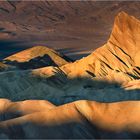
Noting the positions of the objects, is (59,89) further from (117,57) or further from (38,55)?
(38,55)

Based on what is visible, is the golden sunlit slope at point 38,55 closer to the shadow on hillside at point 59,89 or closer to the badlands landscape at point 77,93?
the badlands landscape at point 77,93

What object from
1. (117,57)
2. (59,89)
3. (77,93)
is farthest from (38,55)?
(77,93)

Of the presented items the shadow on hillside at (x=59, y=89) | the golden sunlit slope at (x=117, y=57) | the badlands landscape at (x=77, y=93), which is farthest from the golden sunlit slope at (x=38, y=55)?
the shadow on hillside at (x=59, y=89)

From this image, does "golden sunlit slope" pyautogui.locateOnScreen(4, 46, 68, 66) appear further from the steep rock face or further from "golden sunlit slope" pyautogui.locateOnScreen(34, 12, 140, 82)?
"golden sunlit slope" pyautogui.locateOnScreen(34, 12, 140, 82)

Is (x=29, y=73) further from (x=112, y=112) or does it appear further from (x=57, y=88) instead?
(x=112, y=112)

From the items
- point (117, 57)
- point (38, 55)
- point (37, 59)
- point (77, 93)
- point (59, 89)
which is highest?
point (117, 57)

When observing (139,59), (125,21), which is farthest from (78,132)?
(125,21)
